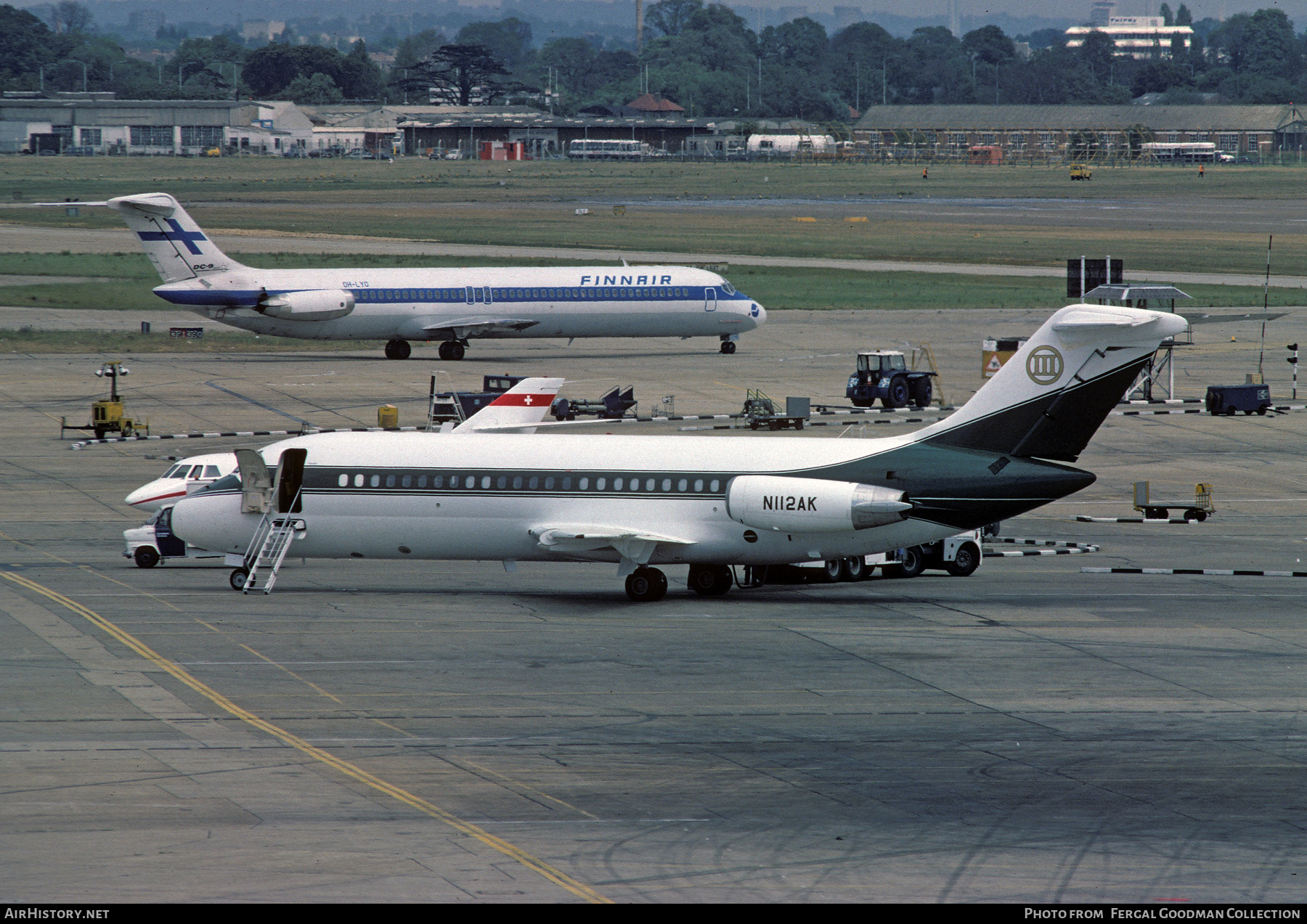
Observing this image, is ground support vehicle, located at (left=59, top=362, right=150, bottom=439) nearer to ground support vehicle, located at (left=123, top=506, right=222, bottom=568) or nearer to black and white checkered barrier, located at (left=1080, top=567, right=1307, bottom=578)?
ground support vehicle, located at (left=123, top=506, right=222, bottom=568)

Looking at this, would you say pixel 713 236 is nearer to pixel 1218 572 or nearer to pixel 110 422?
pixel 110 422

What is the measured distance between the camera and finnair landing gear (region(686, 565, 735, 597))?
1437 inches

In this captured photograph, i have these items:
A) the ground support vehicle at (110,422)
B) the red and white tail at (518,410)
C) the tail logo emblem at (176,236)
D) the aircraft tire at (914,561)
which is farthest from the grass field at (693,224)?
the aircraft tire at (914,561)

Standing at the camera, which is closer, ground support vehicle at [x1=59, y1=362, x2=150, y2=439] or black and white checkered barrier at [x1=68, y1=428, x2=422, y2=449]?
black and white checkered barrier at [x1=68, y1=428, x2=422, y2=449]

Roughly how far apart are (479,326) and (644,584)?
4348 centimetres

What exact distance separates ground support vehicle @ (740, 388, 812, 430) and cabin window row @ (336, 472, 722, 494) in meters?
23.5

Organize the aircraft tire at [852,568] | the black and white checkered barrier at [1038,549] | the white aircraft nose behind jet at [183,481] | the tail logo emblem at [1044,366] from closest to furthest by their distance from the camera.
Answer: the tail logo emblem at [1044,366], the aircraft tire at [852,568], the white aircraft nose behind jet at [183,481], the black and white checkered barrier at [1038,549]

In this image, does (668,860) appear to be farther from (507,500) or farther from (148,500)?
(148,500)

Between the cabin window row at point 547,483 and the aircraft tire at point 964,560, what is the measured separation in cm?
Answer: 735

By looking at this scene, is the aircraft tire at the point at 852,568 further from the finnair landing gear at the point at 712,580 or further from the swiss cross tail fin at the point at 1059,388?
the swiss cross tail fin at the point at 1059,388

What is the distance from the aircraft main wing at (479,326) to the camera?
7669cm

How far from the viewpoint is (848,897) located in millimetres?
17797

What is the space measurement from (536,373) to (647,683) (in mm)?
45873

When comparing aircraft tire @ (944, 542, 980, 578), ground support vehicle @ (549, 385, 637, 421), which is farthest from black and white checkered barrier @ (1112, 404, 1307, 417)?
aircraft tire @ (944, 542, 980, 578)
